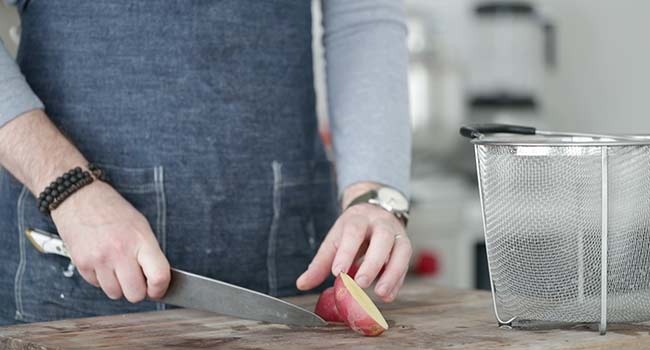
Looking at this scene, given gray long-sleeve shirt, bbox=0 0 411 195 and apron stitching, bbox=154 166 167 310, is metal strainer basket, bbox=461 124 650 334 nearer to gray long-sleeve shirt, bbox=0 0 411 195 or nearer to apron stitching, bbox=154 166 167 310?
gray long-sleeve shirt, bbox=0 0 411 195

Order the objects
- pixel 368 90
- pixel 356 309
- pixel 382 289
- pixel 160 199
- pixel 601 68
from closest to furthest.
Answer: pixel 356 309, pixel 382 289, pixel 160 199, pixel 368 90, pixel 601 68

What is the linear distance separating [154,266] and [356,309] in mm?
198

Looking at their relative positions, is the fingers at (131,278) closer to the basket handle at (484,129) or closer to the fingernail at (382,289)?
the fingernail at (382,289)

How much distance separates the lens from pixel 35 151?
1.12 metres

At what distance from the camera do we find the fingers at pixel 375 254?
1.11 m

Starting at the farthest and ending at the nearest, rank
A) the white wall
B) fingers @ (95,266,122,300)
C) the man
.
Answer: the white wall → the man → fingers @ (95,266,122,300)

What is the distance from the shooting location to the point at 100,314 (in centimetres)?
122

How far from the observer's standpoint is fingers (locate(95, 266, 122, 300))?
41.4 inches

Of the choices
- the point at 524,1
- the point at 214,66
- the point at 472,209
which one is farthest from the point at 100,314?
the point at 524,1

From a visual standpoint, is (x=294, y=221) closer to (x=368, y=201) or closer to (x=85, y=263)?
(x=368, y=201)

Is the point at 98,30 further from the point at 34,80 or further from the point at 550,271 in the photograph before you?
the point at 550,271

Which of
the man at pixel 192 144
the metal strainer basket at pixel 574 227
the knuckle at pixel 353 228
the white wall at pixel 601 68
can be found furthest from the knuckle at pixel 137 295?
the white wall at pixel 601 68

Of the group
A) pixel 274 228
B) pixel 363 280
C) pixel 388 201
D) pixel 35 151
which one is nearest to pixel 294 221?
pixel 274 228

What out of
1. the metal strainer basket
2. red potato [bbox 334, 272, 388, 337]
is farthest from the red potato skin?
the metal strainer basket
